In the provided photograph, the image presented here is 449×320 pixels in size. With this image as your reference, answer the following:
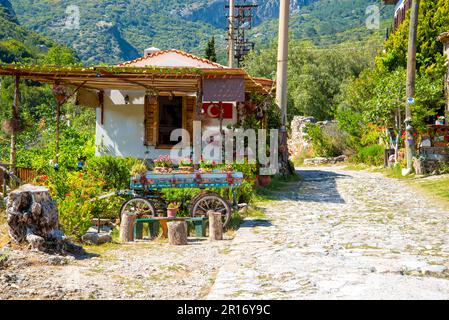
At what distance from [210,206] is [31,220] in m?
3.33

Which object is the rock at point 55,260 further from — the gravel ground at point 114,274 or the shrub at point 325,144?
the shrub at point 325,144

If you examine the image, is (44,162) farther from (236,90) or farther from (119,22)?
(119,22)

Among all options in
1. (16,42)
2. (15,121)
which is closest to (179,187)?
(15,121)

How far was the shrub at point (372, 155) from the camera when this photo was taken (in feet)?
78.5

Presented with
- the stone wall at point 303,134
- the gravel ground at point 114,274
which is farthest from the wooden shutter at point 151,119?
the stone wall at point 303,134

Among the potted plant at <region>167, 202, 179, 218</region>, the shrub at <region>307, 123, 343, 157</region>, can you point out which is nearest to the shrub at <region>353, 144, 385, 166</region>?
the shrub at <region>307, 123, 343, 157</region>

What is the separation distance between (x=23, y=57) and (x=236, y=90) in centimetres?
4260

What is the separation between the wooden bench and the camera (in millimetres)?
9398

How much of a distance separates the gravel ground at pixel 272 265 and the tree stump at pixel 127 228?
0.41 m

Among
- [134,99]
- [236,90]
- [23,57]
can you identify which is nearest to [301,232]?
[236,90]

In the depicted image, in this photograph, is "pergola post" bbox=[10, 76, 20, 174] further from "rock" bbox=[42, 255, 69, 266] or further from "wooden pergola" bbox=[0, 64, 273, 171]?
"rock" bbox=[42, 255, 69, 266]

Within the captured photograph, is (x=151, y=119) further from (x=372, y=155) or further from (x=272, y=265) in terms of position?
(x=372, y=155)

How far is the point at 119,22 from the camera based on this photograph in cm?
7981

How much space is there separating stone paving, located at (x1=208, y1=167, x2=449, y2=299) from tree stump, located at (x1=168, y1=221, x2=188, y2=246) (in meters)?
0.80
